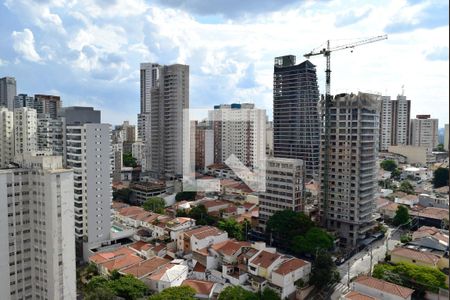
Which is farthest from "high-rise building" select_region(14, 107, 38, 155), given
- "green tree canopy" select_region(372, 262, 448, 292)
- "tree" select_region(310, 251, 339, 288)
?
"green tree canopy" select_region(372, 262, 448, 292)

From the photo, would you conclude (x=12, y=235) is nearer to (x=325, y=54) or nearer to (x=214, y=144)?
(x=325, y=54)

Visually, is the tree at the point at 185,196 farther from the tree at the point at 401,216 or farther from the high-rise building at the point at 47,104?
the high-rise building at the point at 47,104

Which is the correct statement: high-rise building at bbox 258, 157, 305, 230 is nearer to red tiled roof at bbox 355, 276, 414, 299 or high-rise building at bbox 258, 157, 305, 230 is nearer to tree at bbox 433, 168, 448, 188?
red tiled roof at bbox 355, 276, 414, 299

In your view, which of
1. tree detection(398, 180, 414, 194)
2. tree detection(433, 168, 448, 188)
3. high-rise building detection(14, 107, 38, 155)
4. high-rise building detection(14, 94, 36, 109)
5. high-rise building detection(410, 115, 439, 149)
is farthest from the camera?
high-rise building detection(410, 115, 439, 149)

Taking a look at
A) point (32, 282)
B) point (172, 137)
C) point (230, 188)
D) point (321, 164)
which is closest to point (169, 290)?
point (32, 282)

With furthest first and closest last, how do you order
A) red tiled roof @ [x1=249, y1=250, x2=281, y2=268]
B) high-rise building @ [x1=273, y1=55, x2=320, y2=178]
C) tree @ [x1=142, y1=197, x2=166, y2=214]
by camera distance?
high-rise building @ [x1=273, y1=55, x2=320, y2=178] < tree @ [x1=142, y1=197, x2=166, y2=214] < red tiled roof @ [x1=249, y1=250, x2=281, y2=268]

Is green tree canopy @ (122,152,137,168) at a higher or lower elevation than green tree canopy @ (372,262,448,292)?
higher

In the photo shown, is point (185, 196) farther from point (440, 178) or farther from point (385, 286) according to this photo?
point (440, 178)
